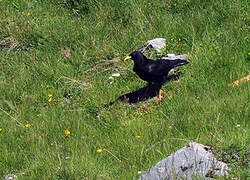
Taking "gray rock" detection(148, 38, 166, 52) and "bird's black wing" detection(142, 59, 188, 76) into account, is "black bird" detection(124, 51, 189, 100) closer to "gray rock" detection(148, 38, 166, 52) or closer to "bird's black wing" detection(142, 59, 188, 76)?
"bird's black wing" detection(142, 59, 188, 76)

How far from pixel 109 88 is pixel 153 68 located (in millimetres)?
834

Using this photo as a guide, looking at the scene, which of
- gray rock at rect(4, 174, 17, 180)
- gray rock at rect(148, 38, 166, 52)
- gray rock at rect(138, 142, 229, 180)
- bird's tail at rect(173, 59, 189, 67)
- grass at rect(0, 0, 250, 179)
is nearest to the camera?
gray rock at rect(138, 142, 229, 180)

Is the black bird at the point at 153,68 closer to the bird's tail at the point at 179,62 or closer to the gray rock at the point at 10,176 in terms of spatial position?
the bird's tail at the point at 179,62

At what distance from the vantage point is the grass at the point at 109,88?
4.46m

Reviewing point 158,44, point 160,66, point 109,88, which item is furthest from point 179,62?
point 109,88

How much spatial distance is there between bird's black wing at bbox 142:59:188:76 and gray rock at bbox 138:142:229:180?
256 centimetres

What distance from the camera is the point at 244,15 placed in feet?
23.0

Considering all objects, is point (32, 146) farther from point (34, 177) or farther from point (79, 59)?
point (79, 59)

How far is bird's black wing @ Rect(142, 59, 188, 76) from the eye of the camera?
20.9 ft

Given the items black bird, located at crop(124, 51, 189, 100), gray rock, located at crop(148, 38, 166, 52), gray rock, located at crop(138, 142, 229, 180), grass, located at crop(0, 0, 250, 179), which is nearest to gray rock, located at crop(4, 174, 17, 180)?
grass, located at crop(0, 0, 250, 179)

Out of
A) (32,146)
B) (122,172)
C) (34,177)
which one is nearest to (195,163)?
(122,172)

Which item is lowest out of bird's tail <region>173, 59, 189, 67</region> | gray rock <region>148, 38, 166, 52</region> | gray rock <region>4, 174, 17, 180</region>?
gray rock <region>4, 174, 17, 180</region>

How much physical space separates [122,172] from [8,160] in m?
1.63

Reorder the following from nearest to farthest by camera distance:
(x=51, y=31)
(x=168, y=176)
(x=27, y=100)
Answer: (x=168, y=176), (x=27, y=100), (x=51, y=31)
